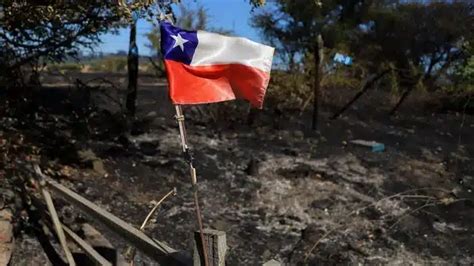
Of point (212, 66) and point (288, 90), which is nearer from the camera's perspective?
point (212, 66)

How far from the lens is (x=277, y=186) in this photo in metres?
8.20

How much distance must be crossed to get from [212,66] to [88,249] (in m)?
2.06

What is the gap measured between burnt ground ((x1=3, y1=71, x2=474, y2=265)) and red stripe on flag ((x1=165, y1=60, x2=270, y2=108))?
8.06ft

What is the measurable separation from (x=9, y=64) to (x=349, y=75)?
35.7 ft

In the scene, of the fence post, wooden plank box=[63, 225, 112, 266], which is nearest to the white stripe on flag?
the fence post

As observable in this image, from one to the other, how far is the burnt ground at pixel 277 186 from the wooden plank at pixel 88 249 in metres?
0.41

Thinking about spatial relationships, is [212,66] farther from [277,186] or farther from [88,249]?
[277,186]

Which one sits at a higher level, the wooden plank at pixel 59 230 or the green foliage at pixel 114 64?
the wooden plank at pixel 59 230

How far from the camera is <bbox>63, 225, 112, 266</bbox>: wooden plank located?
16.4 feet

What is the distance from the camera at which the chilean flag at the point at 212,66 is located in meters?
4.00

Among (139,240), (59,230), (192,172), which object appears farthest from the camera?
(59,230)

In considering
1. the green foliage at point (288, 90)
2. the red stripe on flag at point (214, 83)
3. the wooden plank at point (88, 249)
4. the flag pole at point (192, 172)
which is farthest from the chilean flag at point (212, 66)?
the green foliage at point (288, 90)

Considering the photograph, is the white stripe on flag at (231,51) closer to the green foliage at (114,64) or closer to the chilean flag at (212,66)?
the chilean flag at (212,66)

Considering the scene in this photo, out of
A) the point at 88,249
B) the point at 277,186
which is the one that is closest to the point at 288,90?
the point at 277,186
